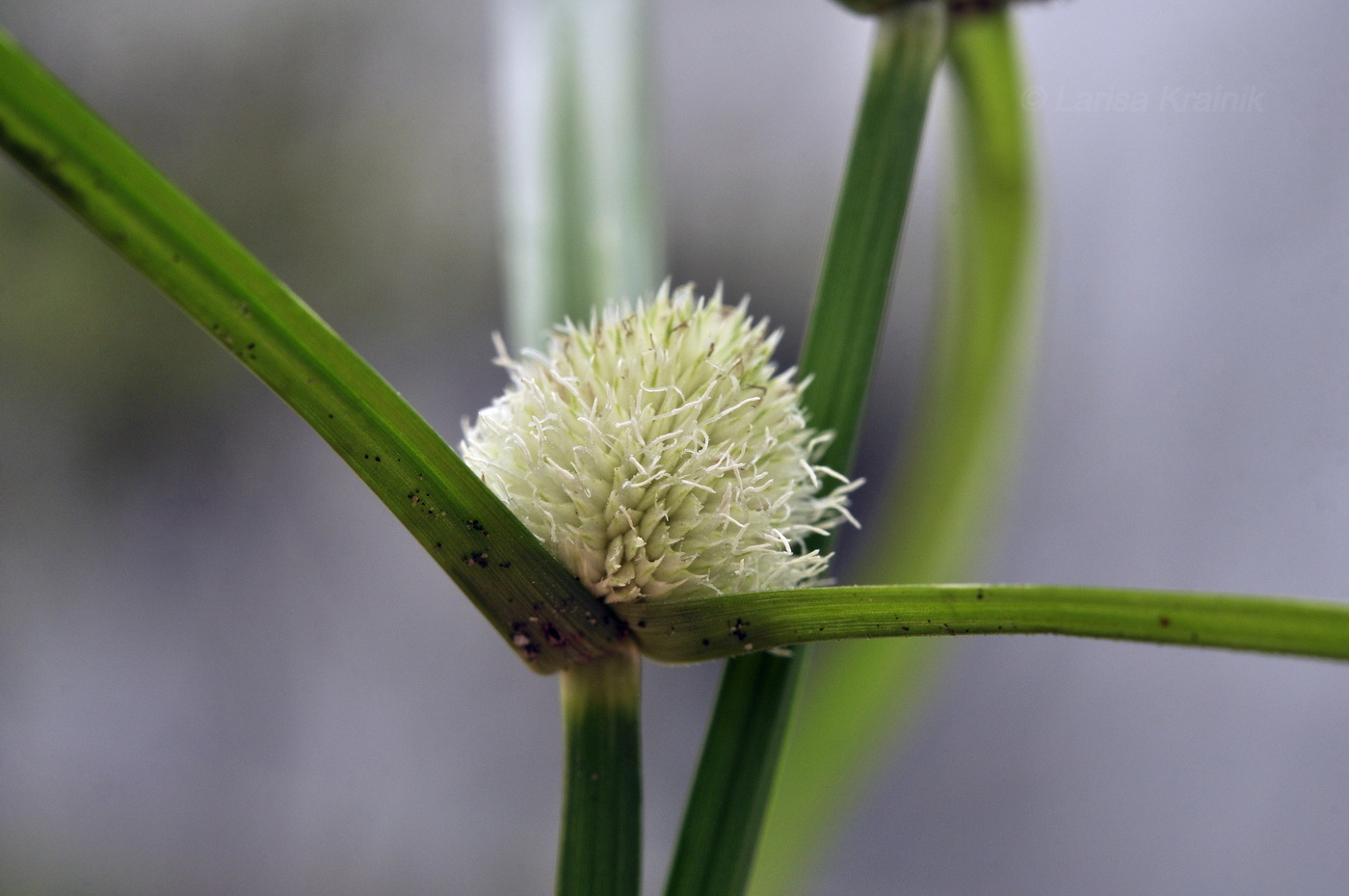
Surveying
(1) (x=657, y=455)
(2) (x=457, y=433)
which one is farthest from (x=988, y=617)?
(2) (x=457, y=433)

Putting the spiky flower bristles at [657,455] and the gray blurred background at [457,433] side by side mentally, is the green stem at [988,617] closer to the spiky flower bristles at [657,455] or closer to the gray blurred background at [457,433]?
the spiky flower bristles at [657,455]

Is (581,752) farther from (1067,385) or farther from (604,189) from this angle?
(1067,385)

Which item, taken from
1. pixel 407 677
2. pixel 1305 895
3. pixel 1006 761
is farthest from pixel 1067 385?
pixel 407 677

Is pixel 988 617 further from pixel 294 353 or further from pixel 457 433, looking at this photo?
pixel 457 433

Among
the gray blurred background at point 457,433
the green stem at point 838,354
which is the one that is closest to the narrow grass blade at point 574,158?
the green stem at point 838,354

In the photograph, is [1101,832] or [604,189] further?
[1101,832]

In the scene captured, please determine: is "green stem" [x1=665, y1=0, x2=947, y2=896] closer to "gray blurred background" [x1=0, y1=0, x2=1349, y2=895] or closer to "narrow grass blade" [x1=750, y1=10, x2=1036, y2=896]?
"narrow grass blade" [x1=750, y1=10, x2=1036, y2=896]
